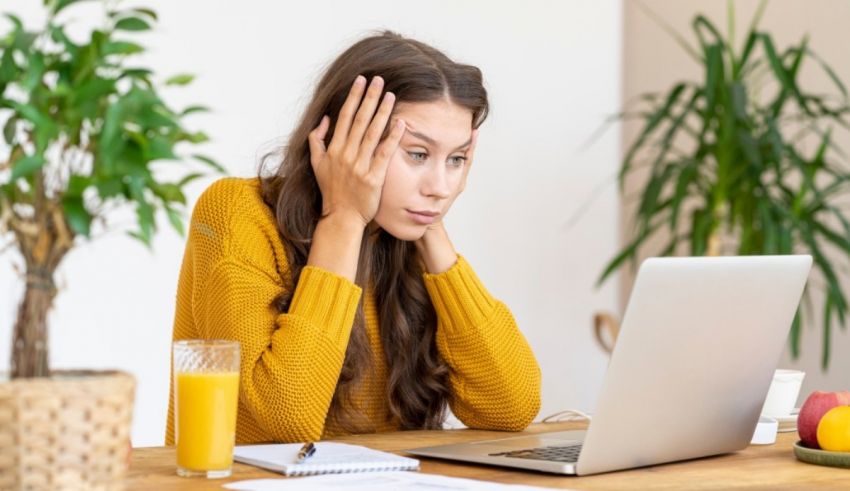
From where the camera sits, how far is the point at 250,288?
170 centimetres

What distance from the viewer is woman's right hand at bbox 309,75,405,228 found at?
71.2 inches

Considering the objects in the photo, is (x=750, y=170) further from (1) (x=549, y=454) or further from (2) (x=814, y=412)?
(1) (x=549, y=454)

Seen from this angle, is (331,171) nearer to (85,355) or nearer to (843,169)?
(85,355)

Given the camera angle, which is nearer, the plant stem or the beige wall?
the plant stem

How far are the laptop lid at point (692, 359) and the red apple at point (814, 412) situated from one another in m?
0.06

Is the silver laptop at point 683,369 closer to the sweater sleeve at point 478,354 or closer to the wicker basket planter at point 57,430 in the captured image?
the sweater sleeve at point 478,354

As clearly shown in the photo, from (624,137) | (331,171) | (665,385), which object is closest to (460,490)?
(665,385)

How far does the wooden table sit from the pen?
4 centimetres

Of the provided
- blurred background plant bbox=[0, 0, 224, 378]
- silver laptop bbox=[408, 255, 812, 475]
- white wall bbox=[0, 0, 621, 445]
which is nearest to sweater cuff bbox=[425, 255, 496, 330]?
silver laptop bbox=[408, 255, 812, 475]

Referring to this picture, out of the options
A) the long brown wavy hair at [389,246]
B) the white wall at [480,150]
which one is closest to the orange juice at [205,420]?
the long brown wavy hair at [389,246]

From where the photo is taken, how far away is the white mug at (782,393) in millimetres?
1781

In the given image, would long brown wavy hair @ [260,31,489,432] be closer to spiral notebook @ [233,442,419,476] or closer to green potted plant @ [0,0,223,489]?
spiral notebook @ [233,442,419,476]

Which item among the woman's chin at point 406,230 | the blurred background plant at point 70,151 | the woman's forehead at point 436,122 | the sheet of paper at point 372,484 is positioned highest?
the woman's forehead at point 436,122

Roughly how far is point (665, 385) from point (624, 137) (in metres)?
3.22
